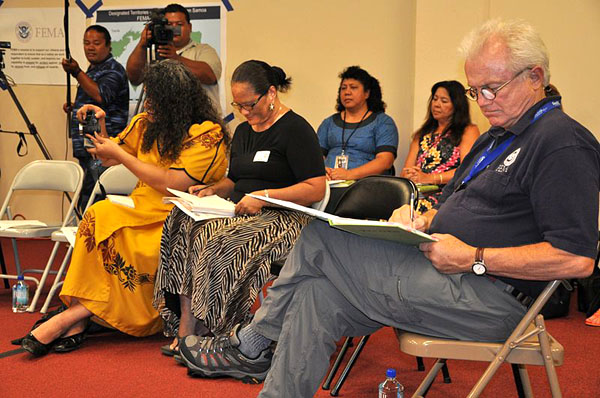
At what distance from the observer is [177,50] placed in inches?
223

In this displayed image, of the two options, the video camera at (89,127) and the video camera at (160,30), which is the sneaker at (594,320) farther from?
the video camera at (160,30)

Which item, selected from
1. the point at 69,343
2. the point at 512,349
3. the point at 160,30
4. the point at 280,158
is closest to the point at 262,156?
the point at 280,158

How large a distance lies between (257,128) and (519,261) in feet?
5.60

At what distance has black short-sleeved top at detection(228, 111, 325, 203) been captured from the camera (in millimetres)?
2984

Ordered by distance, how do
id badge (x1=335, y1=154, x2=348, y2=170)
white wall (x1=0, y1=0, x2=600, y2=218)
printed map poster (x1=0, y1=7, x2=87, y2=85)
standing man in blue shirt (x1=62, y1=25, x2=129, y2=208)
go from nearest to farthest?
id badge (x1=335, y1=154, x2=348, y2=170) → white wall (x1=0, y1=0, x2=600, y2=218) → standing man in blue shirt (x1=62, y1=25, x2=129, y2=208) → printed map poster (x1=0, y1=7, x2=87, y2=85)

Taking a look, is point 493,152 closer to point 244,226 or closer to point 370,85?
point 244,226

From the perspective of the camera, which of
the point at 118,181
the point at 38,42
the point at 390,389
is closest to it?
the point at 390,389

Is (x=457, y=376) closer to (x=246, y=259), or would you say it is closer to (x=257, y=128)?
(x=246, y=259)

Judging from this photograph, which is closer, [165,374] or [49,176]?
[165,374]

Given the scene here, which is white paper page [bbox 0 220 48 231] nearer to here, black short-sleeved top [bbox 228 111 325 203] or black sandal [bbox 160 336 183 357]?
black sandal [bbox 160 336 183 357]

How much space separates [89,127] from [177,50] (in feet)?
8.10

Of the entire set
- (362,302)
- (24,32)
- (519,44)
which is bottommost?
(362,302)

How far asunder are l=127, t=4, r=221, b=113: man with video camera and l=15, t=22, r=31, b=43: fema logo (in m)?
1.64

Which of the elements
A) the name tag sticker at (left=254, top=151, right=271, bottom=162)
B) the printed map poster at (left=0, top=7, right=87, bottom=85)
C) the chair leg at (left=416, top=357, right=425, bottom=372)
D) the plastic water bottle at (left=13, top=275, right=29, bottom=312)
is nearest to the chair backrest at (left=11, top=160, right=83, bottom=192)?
the plastic water bottle at (left=13, top=275, right=29, bottom=312)
